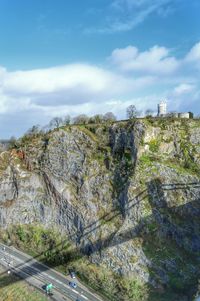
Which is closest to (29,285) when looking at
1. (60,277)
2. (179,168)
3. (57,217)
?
(60,277)

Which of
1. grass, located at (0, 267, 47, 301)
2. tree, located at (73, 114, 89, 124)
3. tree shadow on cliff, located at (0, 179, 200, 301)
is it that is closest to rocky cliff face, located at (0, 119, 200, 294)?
tree shadow on cliff, located at (0, 179, 200, 301)

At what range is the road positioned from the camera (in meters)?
73.6

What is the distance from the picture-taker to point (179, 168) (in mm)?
82375

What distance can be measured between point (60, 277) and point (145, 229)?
21.1 meters

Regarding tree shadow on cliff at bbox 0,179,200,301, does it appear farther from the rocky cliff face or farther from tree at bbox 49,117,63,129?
tree at bbox 49,117,63,129

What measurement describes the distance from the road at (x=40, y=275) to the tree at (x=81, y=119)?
37333 mm

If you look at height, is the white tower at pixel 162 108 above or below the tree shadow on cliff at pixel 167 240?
above

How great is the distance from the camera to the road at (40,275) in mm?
73562

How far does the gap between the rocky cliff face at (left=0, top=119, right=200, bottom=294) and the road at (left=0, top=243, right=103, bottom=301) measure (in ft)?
24.8

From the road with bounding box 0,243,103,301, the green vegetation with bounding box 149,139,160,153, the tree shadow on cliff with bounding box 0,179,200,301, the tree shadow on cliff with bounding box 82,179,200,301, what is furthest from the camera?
the green vegetation with bounding box 149,139,160,153

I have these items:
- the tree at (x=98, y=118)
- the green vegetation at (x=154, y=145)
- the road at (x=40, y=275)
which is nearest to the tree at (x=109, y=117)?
the tree at (x=98, y=118)

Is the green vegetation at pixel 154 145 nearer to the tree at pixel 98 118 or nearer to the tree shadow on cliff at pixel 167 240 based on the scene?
the tree shadow on cliff at pixel 167 240

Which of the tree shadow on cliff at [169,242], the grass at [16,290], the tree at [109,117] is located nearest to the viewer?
the tree shadow on cliff at [169,242]

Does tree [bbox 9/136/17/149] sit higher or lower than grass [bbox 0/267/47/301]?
higher
